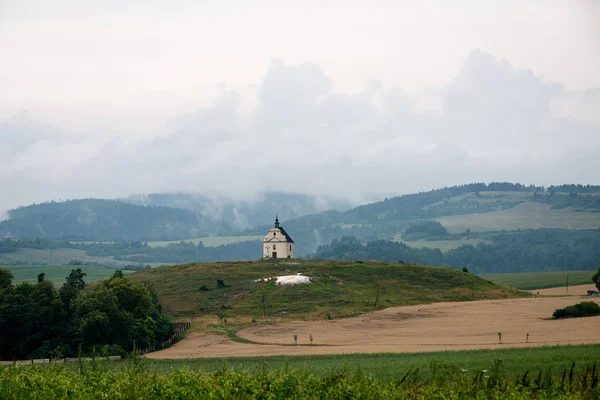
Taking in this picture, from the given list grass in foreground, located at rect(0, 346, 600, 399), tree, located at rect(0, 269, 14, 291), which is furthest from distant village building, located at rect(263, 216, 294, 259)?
grass in foreground, located at rect(0, 346, 600, 399)

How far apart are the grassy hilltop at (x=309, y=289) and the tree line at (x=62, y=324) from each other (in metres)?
26.5

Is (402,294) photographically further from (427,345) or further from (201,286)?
(427,345)

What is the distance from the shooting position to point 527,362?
48906 millimetres

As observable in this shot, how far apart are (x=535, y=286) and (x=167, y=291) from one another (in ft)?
320

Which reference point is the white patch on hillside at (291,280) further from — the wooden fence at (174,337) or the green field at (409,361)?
the green field at (409,361)

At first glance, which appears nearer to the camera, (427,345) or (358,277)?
(427,345)

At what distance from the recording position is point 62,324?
79.9 m

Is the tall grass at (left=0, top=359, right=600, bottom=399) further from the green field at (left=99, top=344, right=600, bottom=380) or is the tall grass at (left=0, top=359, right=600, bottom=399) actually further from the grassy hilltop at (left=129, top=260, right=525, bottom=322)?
the grassy hilltop at (left=129, top=260, right=525, bottom=322)

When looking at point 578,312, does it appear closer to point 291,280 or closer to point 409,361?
point 409,361

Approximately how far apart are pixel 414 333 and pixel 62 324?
37.5 metres

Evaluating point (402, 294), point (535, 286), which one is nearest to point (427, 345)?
point (402, 294)

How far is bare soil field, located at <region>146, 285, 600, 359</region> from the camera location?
6969 cm

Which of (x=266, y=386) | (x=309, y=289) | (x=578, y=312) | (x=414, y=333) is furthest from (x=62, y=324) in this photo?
(x=578, y=312)

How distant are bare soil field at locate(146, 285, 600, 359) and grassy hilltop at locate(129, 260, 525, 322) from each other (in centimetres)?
948
